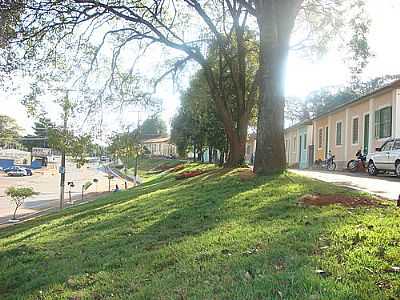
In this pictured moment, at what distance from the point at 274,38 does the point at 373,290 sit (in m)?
10.8

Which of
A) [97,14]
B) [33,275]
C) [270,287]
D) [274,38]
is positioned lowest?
[33,275]

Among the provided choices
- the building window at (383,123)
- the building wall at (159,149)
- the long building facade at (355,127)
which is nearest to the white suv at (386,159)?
the long building facade at (355,127)

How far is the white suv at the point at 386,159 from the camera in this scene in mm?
21109

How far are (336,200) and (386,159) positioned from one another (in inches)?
548

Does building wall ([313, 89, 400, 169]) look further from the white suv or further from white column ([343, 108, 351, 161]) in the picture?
the white suv

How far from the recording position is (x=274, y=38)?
14.1 meters

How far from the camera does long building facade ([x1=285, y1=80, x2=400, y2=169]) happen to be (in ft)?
83.5

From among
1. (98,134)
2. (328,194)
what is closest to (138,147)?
(98,134)

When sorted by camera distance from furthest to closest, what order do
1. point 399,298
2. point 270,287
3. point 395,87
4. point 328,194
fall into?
point 395,87 < point 328,194 < point 270,287 < point 399,298

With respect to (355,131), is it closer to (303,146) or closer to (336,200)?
(303,146)

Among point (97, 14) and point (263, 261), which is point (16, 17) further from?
point (263, 261)

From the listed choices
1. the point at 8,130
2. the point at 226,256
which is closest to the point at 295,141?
the point at 226,256

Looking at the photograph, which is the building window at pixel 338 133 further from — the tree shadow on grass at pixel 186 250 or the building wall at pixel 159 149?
the building wall at pixel 159 149

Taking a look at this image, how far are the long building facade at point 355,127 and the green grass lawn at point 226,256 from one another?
16.5 metres
